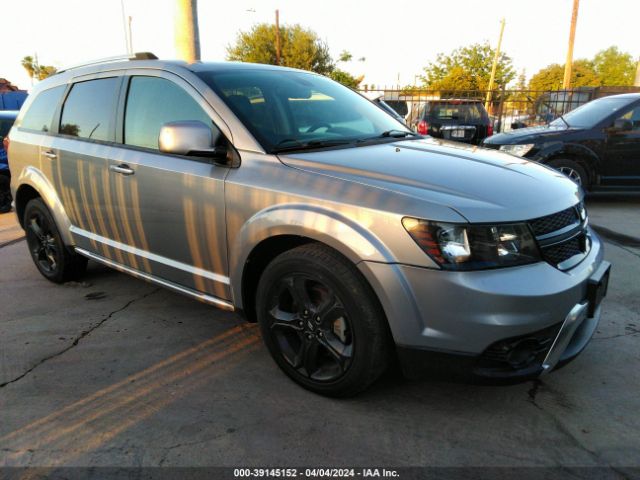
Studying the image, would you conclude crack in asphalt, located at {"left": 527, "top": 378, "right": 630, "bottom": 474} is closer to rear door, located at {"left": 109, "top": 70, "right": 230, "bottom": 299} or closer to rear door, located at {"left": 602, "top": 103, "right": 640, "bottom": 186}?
rear door, located at {"left": 109, "top": 70, "right": 230, "bottom": 299}

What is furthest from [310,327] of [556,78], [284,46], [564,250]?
[556,78]

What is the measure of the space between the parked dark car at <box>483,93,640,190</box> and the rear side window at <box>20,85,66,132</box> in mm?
5958

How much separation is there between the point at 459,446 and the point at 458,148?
1.76 m

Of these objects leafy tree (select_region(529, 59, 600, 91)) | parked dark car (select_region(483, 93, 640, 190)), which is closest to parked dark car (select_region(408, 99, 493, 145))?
parked dark car (select_region(483, 93, 640, 190))

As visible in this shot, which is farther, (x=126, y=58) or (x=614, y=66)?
(x=614, y=66)

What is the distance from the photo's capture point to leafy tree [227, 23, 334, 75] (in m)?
36.4

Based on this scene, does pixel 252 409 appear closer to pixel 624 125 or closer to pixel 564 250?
pixel 564 250

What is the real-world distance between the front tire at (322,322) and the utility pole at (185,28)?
22.0 feet

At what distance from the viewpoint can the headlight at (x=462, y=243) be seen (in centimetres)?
207

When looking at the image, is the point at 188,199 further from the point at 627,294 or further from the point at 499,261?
the point at 627,294

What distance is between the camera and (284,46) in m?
36.8

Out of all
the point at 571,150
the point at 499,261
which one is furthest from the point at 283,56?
the point at 499,261

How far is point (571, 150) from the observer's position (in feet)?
23.8

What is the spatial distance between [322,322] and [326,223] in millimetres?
508
